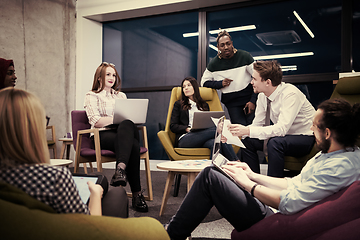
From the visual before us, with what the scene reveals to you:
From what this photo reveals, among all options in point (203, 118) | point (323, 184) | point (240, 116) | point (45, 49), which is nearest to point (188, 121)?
point (203, 118)

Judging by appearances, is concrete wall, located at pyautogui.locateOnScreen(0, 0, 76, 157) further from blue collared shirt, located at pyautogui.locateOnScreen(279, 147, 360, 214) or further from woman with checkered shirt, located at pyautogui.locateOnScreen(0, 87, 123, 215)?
blue collared shirt, located at pyautogui.locateOnScreen(279, 147, 360, 214)

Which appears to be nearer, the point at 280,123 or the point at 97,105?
the point at 280,123

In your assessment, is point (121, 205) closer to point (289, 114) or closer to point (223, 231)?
point (223, 231)

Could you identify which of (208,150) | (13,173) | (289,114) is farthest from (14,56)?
(13,173)

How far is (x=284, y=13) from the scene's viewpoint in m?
4.09

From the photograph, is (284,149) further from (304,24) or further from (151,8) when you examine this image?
(151,8)

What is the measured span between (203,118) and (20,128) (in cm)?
216

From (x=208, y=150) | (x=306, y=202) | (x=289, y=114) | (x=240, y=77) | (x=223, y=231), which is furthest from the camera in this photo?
(x=240, y=77)

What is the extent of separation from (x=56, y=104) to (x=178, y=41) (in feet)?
7.52

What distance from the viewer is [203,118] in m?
2.73

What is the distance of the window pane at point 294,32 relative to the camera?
12.5 feet

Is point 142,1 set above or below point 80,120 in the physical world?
above

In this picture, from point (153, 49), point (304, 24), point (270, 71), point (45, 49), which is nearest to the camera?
point (270, 71)

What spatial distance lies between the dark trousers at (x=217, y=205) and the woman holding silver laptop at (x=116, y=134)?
0.85m
